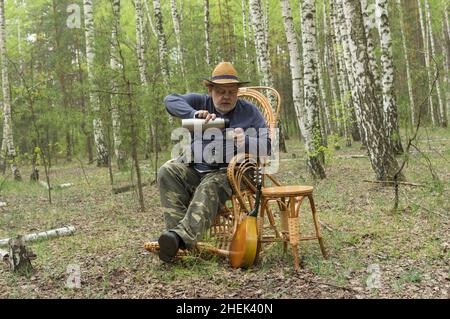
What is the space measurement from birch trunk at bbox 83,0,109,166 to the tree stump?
290 cm

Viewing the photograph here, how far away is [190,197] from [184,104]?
0.87 m

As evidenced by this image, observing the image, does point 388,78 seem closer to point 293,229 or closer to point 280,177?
point 280,177

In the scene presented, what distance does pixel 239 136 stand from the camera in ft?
14.0

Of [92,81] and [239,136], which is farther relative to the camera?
[92,81]

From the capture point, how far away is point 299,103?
34.3ft

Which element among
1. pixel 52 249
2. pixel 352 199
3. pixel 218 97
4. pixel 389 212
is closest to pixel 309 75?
pixel 352 199

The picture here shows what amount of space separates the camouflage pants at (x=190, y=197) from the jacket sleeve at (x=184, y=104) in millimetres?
478

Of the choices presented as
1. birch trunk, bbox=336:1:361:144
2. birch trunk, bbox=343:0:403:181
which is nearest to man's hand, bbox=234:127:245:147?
birch trunk, bbox=343:0:403:181

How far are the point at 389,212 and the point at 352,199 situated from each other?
1257mm

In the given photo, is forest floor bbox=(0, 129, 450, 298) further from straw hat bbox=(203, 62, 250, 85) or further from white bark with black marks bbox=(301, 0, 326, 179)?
white bark with black marks bbox=(301, 0, 326, 179)

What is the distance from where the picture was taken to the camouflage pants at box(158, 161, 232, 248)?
4041mm
